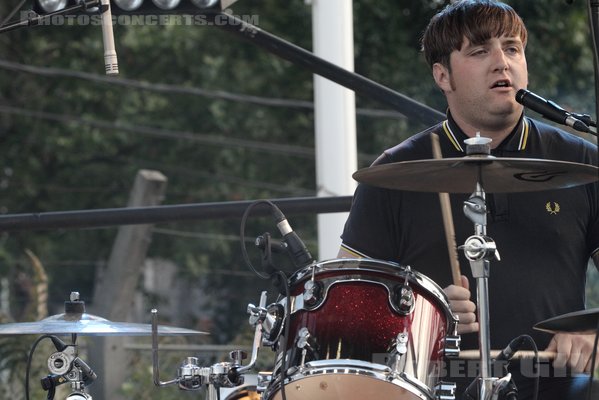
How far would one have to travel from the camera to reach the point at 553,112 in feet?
10.4

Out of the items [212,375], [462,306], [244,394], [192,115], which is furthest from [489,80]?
[192,115]

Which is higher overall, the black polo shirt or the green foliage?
the green foliage

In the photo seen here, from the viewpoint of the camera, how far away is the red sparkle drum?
309 centimetres

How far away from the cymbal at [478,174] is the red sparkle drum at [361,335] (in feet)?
0.81

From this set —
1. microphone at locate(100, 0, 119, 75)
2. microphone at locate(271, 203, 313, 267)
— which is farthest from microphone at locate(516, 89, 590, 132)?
microphone at locate(100, 0, 119, 75)

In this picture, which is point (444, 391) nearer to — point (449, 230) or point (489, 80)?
point (449, 230)

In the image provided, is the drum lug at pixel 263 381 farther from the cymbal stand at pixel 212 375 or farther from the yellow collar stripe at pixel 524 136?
the yellow collar stripe at pixel 524 136

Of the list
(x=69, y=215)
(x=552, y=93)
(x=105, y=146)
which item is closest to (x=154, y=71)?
(x=105, y=146)

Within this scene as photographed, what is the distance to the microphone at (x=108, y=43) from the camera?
355 cm

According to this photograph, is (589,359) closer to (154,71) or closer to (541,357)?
(541,357)

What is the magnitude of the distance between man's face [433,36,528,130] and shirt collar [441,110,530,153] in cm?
4

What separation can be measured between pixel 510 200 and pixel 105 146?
34.5ft

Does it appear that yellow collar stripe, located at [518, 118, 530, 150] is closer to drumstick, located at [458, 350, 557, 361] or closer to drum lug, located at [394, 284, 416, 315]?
drumstick, located at [458, 350, 557, 361]

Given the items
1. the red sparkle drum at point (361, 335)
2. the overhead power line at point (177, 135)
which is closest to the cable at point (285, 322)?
the red sparkle drum at point (361, 335)
